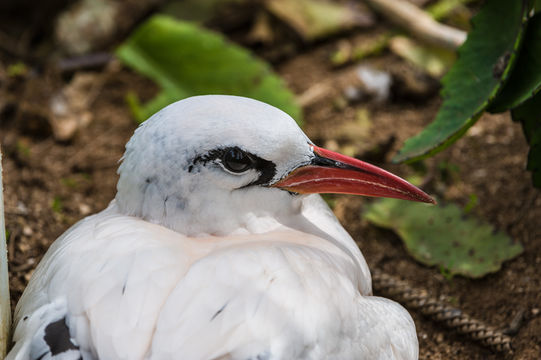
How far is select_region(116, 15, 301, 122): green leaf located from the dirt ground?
454mm

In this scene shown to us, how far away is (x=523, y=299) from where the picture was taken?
9.82 ft

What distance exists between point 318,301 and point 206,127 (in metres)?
0.73

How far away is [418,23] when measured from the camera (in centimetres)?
486

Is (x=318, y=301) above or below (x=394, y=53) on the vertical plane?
above

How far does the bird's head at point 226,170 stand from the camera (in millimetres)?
2279

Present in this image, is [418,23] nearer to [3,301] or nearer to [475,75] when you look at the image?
[475,75]

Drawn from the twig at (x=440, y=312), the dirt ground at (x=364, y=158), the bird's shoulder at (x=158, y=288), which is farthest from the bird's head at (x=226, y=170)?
the dirt ground at (x=364, y=158)

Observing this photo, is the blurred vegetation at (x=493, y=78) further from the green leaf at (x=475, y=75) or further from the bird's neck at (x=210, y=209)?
the bird's neck at (x=210, y=209)

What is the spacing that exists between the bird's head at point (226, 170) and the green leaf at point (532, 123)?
0.81 m

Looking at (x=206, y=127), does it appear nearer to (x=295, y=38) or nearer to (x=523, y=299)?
(x=523, y=299)

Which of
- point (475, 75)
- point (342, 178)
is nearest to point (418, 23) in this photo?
point (475, 75)

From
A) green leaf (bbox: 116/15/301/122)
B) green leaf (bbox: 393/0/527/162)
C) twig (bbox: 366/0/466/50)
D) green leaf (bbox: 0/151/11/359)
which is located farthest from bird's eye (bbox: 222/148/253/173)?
twig (bbox: 366/0/466/50)

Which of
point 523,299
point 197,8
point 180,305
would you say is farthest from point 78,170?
point 523,299

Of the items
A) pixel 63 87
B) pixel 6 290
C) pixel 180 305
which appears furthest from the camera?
pixel 63 87
